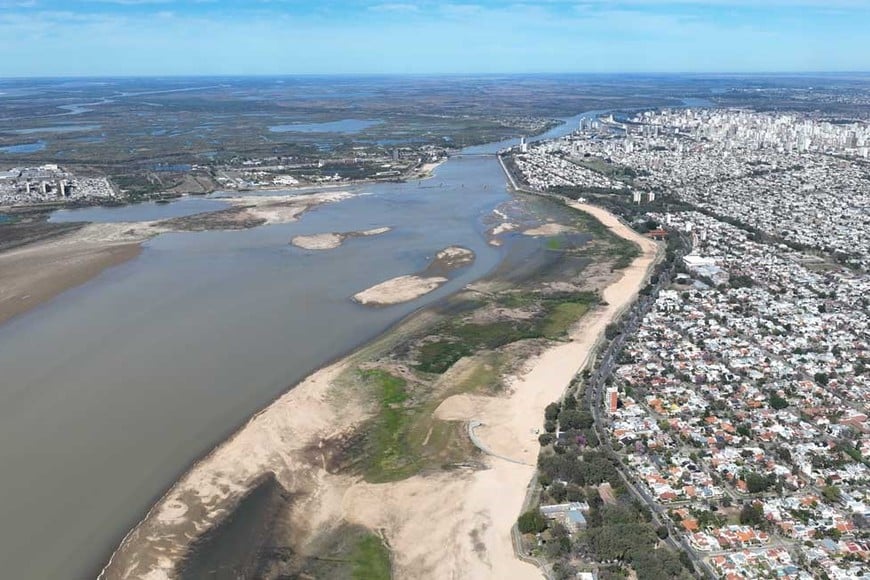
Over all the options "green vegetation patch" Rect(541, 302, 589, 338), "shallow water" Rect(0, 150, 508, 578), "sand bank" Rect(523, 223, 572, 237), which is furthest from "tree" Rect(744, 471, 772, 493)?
Answer: "sand bank" Rect(523, 223, 572, 237)

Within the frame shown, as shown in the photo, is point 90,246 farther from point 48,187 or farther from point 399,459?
point 399,459

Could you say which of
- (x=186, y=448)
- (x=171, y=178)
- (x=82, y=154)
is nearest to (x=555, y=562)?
(x=186, y=448)

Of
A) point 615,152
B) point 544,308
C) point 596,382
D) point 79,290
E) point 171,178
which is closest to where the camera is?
point 596,382

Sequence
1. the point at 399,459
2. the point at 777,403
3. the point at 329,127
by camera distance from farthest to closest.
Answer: the point at 329,127, the point at 777,403, the point at 399,459

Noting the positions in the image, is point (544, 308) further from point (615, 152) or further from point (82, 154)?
point (82, 154)

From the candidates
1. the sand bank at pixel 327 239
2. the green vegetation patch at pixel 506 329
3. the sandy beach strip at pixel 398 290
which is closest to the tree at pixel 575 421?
the green vegetation patch at pixel 506 329

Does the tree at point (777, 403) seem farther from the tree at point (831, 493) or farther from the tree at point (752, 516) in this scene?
the tree at point (752, 516)

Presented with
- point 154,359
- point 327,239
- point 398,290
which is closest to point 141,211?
point 327,239
